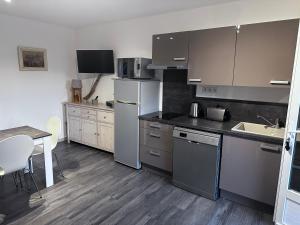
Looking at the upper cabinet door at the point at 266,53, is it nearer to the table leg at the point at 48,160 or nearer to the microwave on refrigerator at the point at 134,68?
the microwave on refrigerator at the point at 134,68

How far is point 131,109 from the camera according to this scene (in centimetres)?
317

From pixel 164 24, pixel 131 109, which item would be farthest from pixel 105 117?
pixel 164 24

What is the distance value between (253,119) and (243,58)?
2.66 feet

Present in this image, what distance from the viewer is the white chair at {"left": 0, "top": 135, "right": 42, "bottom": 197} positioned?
2.08 metres

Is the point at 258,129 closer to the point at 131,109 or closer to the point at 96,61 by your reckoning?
the point at 131,109

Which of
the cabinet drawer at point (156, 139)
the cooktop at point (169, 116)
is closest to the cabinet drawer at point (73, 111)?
the cabinet drawer at point (156, 139)

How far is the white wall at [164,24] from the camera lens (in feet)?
8.22

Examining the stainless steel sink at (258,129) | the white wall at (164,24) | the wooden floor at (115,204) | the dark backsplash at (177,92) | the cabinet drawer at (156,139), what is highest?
the white wall at (164,24)

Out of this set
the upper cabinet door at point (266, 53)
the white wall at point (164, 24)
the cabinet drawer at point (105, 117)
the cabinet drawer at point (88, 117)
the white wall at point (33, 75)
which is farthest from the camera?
the cabinet drawer at point (88, 117)

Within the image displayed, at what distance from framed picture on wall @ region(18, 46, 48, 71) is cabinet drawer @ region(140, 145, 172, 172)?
2.52 m

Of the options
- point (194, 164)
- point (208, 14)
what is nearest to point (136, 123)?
point (194, 164)

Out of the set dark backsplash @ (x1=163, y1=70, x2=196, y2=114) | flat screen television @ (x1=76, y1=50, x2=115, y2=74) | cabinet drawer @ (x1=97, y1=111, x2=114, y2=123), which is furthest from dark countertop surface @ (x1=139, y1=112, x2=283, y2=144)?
flat screen television @ (x1=76, y1=50, x2=115, y2=74)

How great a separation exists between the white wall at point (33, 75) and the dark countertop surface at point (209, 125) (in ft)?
7.39

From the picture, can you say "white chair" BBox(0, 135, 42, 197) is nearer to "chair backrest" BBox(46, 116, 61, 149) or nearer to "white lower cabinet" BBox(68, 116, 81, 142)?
"chair backrest" BBox(46, 116, 61, 149)
